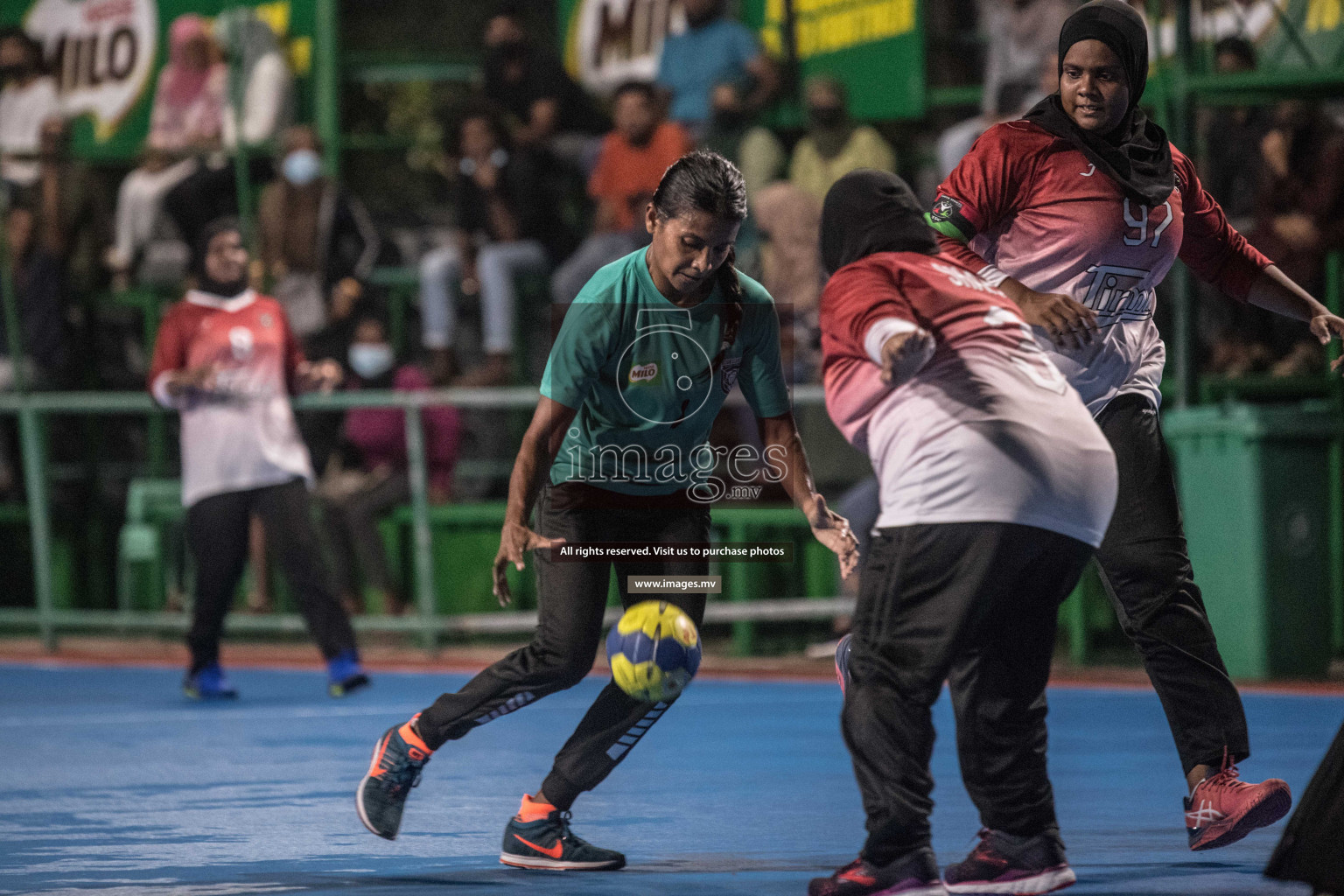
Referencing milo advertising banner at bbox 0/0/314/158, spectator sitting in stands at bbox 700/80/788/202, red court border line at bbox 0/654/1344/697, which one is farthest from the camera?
milo advertising banner at bbox 0/0/314/158

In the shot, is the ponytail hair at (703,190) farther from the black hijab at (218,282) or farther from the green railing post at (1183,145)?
the green railing post at (1183,145)

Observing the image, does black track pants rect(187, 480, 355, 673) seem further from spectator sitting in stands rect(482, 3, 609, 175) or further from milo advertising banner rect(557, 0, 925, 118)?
milo advertising banner rect(557, 0, 925, 118)

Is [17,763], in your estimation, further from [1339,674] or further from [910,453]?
[1339,674]

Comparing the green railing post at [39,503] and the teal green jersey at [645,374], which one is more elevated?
the teal green jersey at [645,374]

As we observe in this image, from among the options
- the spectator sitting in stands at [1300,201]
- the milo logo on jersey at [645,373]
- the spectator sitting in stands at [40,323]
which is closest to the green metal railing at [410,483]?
the spectator sitting in stands at [40,323]

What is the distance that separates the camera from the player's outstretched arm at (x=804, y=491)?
5.47 meters

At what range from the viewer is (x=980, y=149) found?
588 cm

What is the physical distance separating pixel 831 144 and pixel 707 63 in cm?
143

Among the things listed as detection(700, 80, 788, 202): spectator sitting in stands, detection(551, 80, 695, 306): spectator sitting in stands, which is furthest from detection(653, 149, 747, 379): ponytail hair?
detection(700, 80, 788, 202): spectator sitting in stands

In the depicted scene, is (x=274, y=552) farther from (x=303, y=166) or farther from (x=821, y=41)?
(x=821, y=41)

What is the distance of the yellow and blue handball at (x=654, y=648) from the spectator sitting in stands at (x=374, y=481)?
789cm

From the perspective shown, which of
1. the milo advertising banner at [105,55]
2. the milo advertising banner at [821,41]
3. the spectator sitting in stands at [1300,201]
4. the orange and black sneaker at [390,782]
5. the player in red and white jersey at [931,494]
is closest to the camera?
the player in red and white jersey at [931,494]

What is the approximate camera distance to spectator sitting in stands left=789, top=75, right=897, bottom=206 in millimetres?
13211

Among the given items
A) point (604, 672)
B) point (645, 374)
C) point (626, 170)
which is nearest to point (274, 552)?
point (604, 672)
